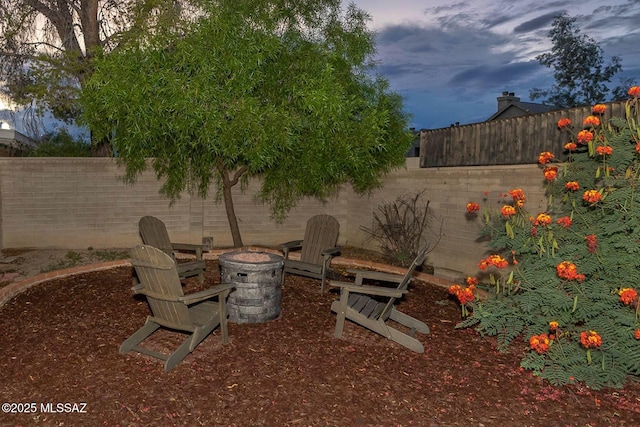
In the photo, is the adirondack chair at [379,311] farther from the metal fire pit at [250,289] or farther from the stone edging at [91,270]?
the stone edging at [91,270]

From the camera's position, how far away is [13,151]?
14.1 metres

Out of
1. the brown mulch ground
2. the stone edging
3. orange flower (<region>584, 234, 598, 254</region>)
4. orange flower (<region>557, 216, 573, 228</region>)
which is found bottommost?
the stone edging

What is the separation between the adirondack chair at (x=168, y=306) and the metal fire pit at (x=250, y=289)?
0.47 metres

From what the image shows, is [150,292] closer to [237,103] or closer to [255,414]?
[255,414]

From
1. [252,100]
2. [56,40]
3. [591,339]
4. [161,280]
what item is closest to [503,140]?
[252,100]

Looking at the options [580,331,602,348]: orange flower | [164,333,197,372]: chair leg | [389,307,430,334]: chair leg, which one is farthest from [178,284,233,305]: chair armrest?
[580,331,602,348]: orange flower

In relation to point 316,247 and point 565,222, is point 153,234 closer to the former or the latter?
point 316,247

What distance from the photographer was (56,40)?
40.8 feet

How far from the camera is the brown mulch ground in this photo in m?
3.18

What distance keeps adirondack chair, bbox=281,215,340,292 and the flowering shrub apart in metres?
2.48

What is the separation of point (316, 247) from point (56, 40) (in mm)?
9826

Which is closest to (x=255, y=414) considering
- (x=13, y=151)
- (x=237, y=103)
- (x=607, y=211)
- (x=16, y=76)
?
(x=607, y=211)

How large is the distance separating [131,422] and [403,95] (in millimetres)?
8707

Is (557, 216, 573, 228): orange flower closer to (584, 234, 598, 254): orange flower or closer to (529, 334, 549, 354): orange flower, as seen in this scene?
(584, 234, 598, 254): orange flower
